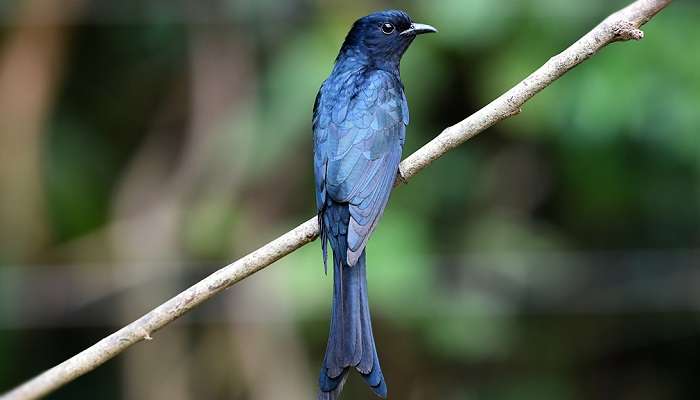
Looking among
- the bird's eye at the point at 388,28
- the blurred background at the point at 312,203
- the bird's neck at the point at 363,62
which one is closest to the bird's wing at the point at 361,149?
the bird's neck at the point at 363,62

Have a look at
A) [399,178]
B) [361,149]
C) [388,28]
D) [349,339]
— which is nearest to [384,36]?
[388,28]

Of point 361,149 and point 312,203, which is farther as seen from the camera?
point 312,203

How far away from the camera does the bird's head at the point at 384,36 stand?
364cm

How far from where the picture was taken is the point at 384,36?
3639mm

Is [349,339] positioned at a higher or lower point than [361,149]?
lower

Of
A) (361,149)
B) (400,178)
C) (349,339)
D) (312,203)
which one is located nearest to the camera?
(349,339)

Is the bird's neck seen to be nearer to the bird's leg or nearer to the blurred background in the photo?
the bird's leg

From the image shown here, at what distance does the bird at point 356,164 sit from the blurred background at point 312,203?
964mm

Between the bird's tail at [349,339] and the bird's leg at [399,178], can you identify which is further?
the bird's leg at [399,178]

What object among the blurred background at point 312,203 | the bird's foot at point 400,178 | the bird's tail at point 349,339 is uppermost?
the blurred background at point 312,203

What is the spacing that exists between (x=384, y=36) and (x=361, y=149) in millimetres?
650

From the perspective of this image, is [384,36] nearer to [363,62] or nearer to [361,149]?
A: [363,62]

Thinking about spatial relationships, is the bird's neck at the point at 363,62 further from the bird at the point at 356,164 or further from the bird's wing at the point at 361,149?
the bird's wing at the point at 361,149

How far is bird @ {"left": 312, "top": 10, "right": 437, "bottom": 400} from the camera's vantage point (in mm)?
2613
